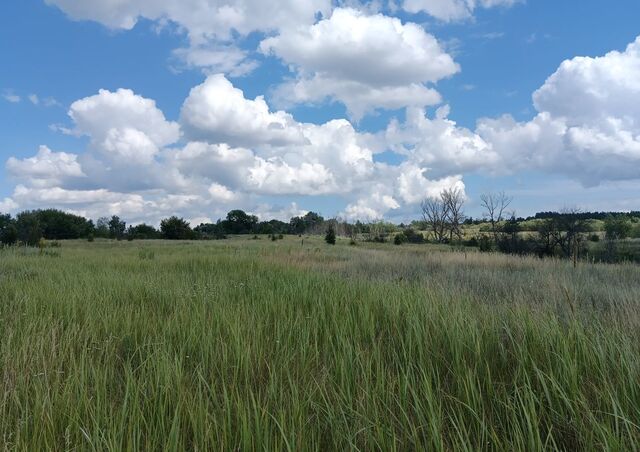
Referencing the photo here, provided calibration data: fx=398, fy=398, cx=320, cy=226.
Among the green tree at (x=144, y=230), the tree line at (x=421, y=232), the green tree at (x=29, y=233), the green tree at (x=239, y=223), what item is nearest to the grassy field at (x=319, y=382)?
the tree line at (x=421, y=232)

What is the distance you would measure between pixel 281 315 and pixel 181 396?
2375 millimetres

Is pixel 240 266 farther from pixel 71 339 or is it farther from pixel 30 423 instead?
pixel 30 423

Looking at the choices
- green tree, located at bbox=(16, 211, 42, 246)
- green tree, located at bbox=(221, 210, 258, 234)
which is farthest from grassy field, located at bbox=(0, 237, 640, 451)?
green tree, located at bbox=(221, 210, 258, 234)

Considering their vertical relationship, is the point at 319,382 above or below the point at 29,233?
below

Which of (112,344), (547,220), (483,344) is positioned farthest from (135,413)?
(547,220)

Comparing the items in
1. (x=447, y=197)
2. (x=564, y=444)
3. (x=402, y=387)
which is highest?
(x=447, y=197)

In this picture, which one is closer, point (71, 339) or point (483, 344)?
point (483, 344)

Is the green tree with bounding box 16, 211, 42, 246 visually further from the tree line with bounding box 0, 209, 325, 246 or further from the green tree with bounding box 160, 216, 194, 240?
the green tree with bounding box 160, 216, 194, 240

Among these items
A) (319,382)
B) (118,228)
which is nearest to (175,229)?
(118,228)

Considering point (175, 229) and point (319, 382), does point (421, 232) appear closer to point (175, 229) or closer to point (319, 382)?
point (175, 229)

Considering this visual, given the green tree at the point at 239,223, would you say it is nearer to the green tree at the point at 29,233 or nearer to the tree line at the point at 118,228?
the tree line at the point at 118,228

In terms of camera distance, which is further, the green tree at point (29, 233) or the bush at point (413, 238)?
the bush at point (413, 238)

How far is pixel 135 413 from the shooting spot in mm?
2320

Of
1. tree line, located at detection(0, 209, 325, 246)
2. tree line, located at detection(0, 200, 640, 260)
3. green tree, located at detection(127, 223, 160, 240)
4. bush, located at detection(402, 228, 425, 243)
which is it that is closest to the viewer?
tree line, located at detection(0, 200, 640, 260)
